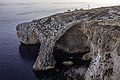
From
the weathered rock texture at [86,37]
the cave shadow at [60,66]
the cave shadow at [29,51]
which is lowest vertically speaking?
the cave shadow at [60,66]

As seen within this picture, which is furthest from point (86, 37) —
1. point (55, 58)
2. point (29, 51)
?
point (29, 51)

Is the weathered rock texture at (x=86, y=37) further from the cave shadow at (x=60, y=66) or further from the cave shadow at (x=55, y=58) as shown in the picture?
the cave shadow at (x=55, y=58)

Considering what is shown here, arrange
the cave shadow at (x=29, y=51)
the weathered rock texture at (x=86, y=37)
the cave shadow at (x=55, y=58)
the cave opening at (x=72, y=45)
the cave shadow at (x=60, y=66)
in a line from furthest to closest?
the cave shadow at (x=29, y=51) < the cave opening at (x=72, y=45) < the cave shadow at (x=55, y=58) < the cave shadow at (x=60, y=66) < the weathered rock texture at (x=86, y=37)

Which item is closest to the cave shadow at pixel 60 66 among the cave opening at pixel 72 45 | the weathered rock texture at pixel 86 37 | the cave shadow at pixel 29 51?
the cave opening at pixel 72 45

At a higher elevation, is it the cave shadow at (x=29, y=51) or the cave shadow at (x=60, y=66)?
the cave shadow at (x=29, y=51)

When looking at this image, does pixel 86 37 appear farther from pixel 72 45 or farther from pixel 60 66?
pixel 60 66

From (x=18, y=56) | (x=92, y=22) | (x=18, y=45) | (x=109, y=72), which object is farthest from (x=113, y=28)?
(x=18, y=45)

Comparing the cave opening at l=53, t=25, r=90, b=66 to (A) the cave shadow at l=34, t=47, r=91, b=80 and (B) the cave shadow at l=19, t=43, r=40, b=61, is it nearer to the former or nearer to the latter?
(A) the cave shadow at l=34, t=47, r=91, b=80

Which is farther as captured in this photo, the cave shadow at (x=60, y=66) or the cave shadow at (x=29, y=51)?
the cave shadow at (x=29, y=51)

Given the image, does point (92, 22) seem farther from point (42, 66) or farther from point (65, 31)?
point (42, 66)

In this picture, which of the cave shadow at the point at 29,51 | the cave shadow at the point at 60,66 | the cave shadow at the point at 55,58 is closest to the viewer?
the cave shadow at the point at 60,66
